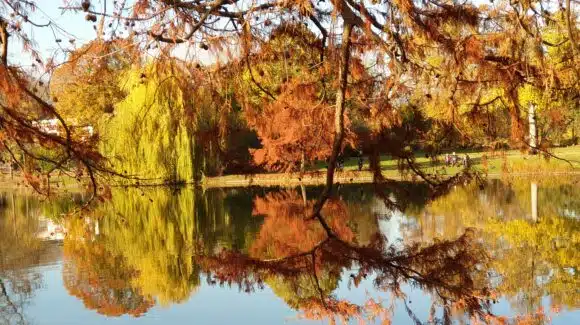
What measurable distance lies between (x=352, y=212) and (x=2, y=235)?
4.69 metres

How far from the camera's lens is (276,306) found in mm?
4180

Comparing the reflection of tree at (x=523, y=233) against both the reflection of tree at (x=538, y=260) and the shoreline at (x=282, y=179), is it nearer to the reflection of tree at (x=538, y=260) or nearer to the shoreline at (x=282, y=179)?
the reflection of tree at (x=538, y=260)

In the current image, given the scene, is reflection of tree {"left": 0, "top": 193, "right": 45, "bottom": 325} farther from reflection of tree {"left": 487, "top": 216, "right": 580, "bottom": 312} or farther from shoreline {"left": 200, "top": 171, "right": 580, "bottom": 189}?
shoreline {"left": 200, "top": 171, "right": 580, "bottom": 189}

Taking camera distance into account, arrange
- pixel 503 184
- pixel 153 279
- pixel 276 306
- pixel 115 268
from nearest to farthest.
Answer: pixel 276 306 → pixel 153 279 → pixel 115 268 → pixel 503 184

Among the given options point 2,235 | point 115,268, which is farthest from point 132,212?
point 115,268

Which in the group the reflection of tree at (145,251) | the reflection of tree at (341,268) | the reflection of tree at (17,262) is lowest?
the reflection of tree at (17,262)

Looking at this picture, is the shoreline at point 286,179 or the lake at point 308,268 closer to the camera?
the lake at point 308,268

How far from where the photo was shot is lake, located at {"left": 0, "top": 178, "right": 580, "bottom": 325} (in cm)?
398

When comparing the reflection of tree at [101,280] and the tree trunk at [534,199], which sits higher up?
the tree trunk at [534,199]

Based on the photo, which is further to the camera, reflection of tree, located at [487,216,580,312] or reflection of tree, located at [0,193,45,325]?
reflection of tree, located at [0,193,45,325]

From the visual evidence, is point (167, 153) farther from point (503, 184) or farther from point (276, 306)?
point (276, 306)

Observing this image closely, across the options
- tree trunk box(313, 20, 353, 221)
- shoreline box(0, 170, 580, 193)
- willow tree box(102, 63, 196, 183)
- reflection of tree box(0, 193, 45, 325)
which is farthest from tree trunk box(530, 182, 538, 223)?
willow tree box(102, 63, 196, 183)

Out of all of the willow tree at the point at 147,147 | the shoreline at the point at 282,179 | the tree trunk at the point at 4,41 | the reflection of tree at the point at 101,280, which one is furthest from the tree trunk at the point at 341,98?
the shoreline at the point at 282,179

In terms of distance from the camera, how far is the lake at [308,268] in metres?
3.98
